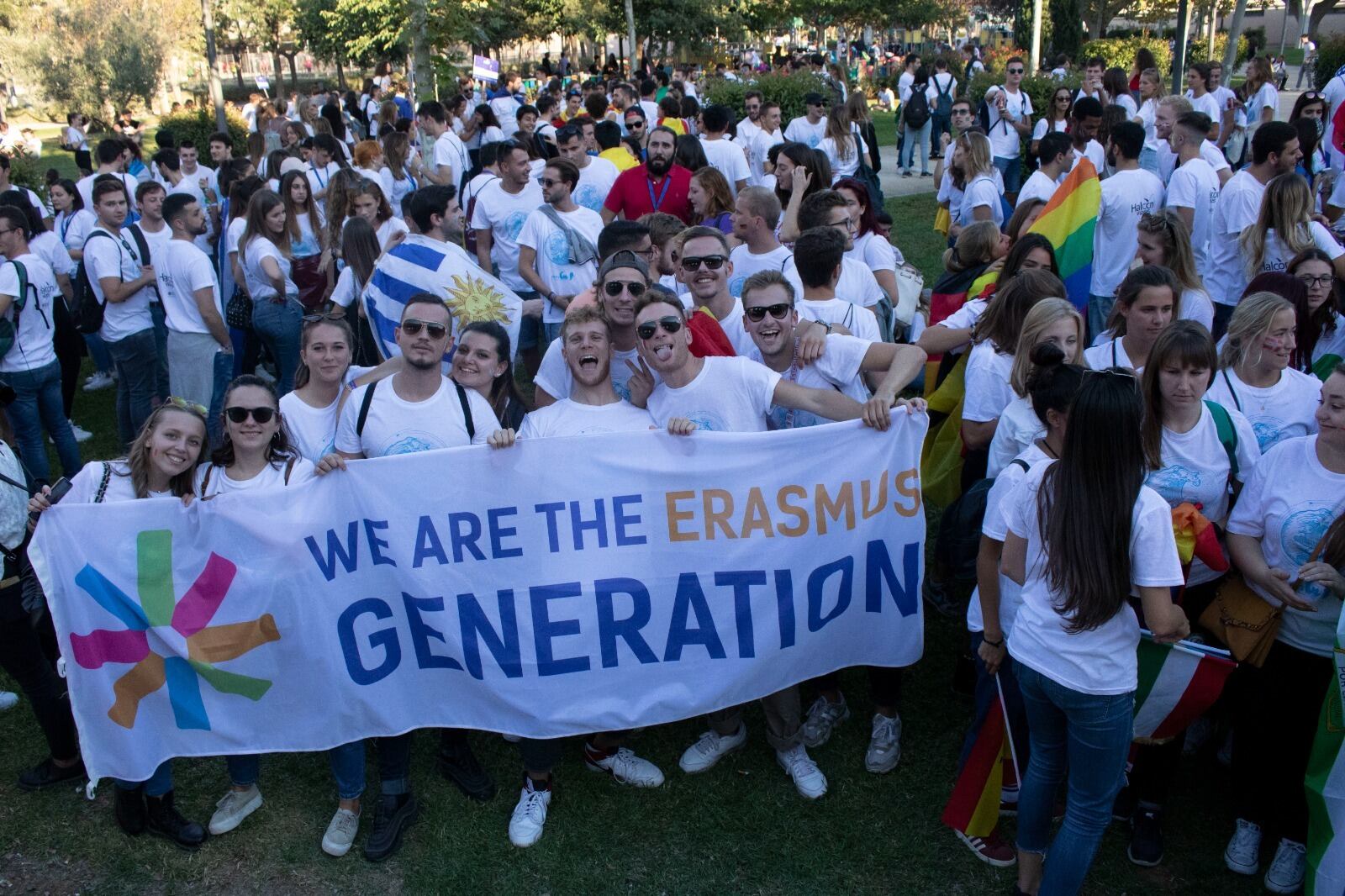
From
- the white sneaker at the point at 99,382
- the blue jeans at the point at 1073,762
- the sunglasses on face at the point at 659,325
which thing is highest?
the sunglasses on face at the point at 659,325

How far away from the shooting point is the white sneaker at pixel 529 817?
412 cm

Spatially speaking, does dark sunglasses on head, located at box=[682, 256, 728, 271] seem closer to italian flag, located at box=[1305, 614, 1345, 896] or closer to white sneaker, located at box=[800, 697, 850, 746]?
white sneaker, located at box=[800, 697, 850, 746]

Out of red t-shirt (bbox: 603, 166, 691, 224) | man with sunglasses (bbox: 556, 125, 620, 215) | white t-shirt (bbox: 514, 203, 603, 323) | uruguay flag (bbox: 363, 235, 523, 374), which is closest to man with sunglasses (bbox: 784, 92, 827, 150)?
man with sunglasses (bbox: 556, 125, 620, 215)

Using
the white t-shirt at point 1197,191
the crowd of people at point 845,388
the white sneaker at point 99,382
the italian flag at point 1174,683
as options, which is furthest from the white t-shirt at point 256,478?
the white sneaker at point 99,382

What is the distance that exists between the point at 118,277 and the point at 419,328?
406 centimetres

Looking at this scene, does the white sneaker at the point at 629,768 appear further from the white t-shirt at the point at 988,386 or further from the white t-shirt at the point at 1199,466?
the white t-shirt at the point at 1199,466

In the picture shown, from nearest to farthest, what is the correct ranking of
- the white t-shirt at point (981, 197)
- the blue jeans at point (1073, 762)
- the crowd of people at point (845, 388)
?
the blue jeans at point (1073, 762) → the crowd of people at point (845, 388) → the white t-shirt at point (981, 197)

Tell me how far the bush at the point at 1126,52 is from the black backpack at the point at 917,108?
11780 millimetres

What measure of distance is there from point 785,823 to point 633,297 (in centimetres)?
217

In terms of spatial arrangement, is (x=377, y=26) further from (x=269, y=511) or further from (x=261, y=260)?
(x=269, y=511)

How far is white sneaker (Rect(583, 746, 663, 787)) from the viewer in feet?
14.5

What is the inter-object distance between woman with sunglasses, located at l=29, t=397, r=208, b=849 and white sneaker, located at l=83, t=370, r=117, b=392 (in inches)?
240

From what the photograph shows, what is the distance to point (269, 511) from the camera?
4.02m

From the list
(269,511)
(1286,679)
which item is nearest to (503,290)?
(269,511)
